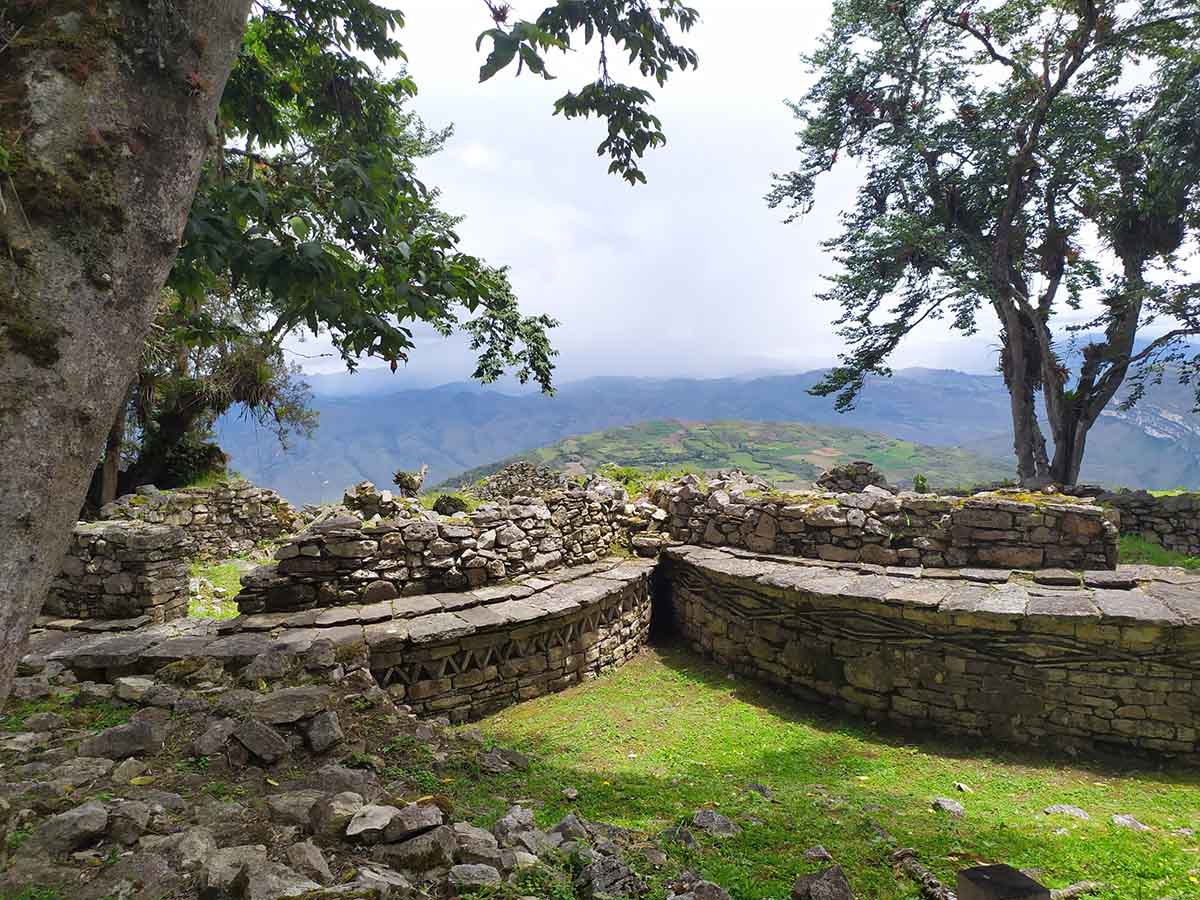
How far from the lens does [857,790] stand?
16.9 feet

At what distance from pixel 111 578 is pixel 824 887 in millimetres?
9294

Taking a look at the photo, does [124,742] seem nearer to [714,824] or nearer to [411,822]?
[411,822]

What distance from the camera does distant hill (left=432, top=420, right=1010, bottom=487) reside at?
66.1 m

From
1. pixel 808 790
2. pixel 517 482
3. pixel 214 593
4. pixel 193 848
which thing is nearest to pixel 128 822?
pixel 193 848

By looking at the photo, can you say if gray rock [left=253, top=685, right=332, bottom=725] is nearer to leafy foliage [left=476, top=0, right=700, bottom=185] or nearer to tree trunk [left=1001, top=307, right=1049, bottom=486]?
leafy foliage [left=476, top=0, right=700, bottom=185]

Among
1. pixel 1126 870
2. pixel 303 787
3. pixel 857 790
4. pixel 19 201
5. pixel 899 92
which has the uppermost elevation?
→ pixel 899 92

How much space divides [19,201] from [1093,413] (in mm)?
21428

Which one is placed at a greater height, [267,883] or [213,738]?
[267,883]

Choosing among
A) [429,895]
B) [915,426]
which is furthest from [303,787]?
[915,426]

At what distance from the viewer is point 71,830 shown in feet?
7.42

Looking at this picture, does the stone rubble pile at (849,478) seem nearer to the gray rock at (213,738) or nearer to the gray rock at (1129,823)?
the gray rock at (1129,823)

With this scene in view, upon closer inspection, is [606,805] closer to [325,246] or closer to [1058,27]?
[325,246]

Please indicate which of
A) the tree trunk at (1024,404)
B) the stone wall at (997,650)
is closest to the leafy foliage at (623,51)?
the stone wall at (997,650)

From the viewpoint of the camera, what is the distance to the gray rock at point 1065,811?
4805 millimetres
